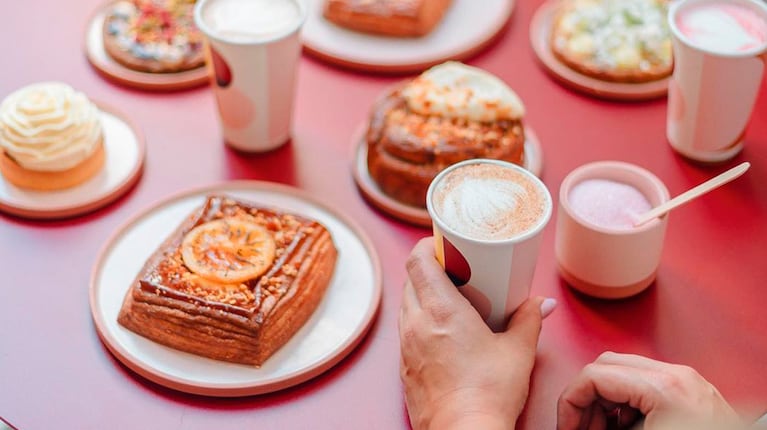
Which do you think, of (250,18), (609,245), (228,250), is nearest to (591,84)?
(609,245)

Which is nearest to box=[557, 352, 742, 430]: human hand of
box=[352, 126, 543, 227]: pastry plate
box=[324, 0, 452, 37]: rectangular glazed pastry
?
box=[352, 126, 543, 227]: pastry plate

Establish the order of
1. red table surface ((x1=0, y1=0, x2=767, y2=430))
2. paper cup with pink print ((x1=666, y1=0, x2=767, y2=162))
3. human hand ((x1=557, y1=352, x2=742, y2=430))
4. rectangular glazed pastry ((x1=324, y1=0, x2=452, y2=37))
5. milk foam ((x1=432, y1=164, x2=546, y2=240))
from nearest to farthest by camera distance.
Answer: human hand ((x1=557, y1=352, x2=742, y2=430))
milk foam ((x1=432, y1=164, x2=546, y2=240))
red table surface ((x1=0, y1=0, x2=767, y2=430))
paper cup with pink print ((x1=666, y1=0, x2=767, y2=162))
rectangular glazed pastry ((x1=324, y1=0, x2=452, y2=37))

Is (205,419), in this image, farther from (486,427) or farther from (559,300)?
(559,300)

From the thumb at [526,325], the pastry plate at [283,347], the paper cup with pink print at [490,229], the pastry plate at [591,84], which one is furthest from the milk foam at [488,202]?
the pastry plate at [591,84]

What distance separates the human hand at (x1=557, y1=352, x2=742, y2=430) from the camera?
4.10 ft

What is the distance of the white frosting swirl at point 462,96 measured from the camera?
1806 millimetres

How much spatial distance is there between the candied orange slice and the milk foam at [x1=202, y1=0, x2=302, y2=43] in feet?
1.24

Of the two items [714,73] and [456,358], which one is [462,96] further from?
[456,358]

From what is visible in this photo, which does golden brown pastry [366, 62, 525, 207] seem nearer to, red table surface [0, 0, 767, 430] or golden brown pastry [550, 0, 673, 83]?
red table surface [0, 0, 767, 430]

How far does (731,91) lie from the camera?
5.83 ft

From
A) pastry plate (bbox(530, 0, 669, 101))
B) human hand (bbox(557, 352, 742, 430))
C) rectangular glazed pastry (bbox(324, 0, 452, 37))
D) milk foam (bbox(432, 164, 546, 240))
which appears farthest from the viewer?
rectangular glazed pastry (bbox(324, 0, 452, 37))

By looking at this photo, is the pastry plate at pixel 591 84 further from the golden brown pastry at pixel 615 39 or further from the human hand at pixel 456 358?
the human hand at pixel 456 358

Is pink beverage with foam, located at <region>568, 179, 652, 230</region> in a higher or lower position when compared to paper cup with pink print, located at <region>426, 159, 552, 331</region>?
lower

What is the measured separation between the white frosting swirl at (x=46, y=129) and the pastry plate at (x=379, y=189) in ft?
1.74
